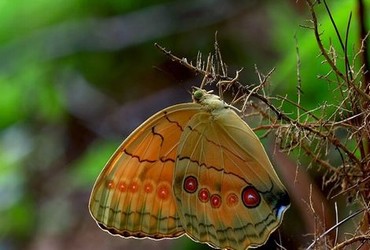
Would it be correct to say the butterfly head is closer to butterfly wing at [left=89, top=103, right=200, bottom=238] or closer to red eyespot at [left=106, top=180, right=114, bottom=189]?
butterfly wing at [left=89, top=103, right=200, bottom=238]

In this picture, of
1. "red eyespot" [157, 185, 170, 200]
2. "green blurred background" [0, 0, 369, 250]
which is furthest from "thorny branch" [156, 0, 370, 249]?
"green blurred background" [0, 0, 369, 250]

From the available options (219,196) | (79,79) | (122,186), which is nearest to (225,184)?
(219,196)

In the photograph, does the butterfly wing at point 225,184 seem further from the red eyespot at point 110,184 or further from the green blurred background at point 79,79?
the green blurred background at point 79,79

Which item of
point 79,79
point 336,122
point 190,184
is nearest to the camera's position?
point 336,122

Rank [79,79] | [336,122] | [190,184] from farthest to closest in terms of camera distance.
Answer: [79,79]
[190,184]
[336,122]

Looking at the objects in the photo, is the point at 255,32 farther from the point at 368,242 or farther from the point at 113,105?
the point at 368,242

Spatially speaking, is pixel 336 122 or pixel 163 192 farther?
pixel 163 192

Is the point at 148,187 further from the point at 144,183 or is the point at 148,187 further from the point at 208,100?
the point at 208,100
